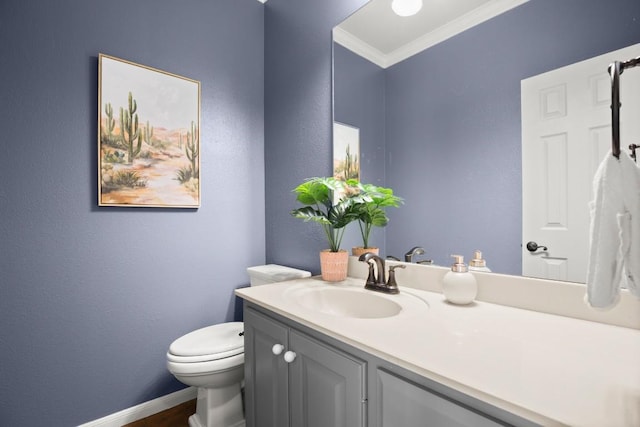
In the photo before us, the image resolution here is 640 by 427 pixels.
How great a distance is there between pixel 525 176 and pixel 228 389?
168 centimetres

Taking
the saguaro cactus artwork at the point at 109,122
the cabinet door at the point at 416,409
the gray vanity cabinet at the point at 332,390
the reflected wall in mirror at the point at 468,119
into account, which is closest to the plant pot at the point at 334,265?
the reflected wall in mirror at the point at 468,119

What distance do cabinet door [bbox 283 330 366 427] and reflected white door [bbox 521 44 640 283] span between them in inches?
26.8

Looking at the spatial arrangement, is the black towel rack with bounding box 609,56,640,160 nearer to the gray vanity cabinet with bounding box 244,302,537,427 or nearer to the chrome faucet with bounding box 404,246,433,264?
the gray vanity cabinet with bounding box 244,302,537,427

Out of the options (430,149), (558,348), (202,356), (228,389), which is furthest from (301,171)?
(558,348)

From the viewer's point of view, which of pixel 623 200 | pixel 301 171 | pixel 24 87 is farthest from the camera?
pixel 301 171

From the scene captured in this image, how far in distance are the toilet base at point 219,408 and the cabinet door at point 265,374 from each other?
0.35m

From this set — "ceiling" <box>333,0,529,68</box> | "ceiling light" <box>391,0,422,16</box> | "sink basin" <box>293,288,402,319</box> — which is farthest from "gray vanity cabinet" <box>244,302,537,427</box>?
"ceiling light" <box>391,0,422,16</box>

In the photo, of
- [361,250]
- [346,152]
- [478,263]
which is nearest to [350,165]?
[346,152]

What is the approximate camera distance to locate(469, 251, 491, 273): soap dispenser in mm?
1058

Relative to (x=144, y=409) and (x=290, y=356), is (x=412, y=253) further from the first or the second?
(x=144, y=409)

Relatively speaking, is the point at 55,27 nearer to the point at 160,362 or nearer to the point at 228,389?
the point at 160,362

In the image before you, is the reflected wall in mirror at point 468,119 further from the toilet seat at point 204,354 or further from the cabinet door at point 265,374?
the toilet seat at point 204,354

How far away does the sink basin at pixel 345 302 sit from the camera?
1152 mm

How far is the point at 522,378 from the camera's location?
54cm
